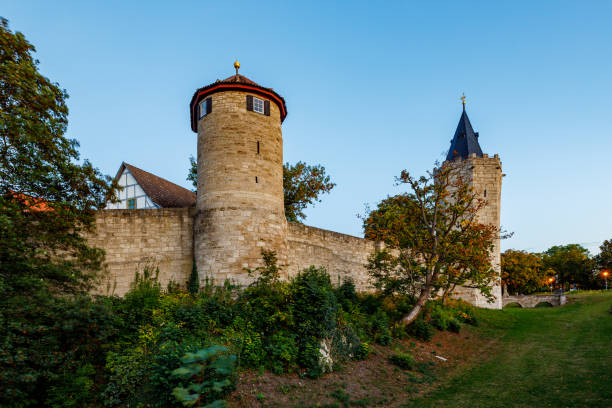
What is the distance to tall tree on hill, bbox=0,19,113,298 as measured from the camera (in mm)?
8438

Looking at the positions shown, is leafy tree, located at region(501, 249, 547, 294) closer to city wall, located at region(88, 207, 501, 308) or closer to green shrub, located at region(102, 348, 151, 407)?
city wall, located at region(88, 207, 501, 308)

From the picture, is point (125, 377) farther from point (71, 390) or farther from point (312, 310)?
point (312, 310)

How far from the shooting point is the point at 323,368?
944 cm

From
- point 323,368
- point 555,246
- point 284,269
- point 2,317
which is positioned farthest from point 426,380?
point 555,246

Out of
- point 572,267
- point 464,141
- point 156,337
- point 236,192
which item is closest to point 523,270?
point 572,267

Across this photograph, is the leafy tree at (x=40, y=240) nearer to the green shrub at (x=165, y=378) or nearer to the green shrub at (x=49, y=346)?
the green shrub at (x=49, y=346)

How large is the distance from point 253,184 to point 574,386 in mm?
11171

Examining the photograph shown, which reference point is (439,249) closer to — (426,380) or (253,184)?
(426,380)

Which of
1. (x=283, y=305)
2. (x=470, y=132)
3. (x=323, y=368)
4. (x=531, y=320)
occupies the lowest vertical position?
(x=531, y=320)

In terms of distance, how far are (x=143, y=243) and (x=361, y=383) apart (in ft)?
28.9

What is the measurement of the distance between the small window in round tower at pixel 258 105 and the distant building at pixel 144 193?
Answer: 31.4 ft

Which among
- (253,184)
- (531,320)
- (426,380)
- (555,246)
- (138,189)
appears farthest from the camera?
(555,246)

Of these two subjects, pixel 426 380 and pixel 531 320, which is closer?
pixel 426 380

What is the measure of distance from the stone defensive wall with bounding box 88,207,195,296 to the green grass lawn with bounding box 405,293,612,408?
899 cm
